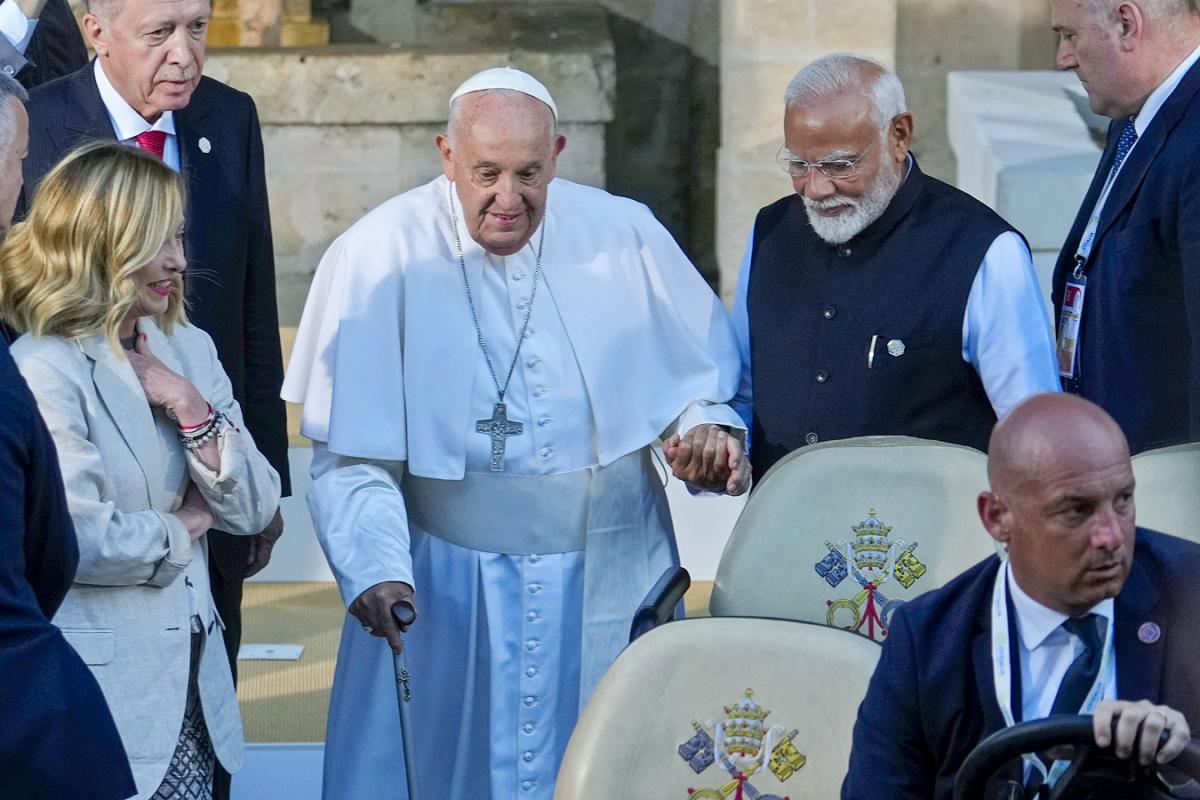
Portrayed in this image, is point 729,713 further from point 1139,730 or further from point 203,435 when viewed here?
point 203,435

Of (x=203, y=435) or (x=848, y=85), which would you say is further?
(x=848, y=85)

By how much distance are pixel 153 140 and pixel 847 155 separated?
132 cm

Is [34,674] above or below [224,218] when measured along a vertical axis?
below

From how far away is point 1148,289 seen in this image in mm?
3373

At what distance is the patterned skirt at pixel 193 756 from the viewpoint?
113 inches

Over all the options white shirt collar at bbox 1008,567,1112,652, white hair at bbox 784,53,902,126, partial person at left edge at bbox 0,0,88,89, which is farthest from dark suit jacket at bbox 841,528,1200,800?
partial person at left edge at bbox 0,0,88,89

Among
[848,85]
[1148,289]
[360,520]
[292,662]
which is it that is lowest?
[292,662]

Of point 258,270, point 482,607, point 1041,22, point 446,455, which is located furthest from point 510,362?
point 1041,22

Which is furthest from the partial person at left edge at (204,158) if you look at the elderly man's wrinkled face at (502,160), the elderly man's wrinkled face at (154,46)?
the elderly man's wrinkled face at (502,160)

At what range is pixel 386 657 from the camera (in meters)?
3.33

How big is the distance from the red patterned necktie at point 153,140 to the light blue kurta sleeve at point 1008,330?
1.55 metres

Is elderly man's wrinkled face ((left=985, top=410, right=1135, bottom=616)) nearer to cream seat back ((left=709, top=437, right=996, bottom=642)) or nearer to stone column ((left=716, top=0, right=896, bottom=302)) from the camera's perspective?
cream seat back ((left=709, top=437, right=996, bottom=642))

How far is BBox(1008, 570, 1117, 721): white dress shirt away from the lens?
2.22m

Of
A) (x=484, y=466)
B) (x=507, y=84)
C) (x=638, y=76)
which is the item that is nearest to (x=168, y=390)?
(x=484, y=466)
